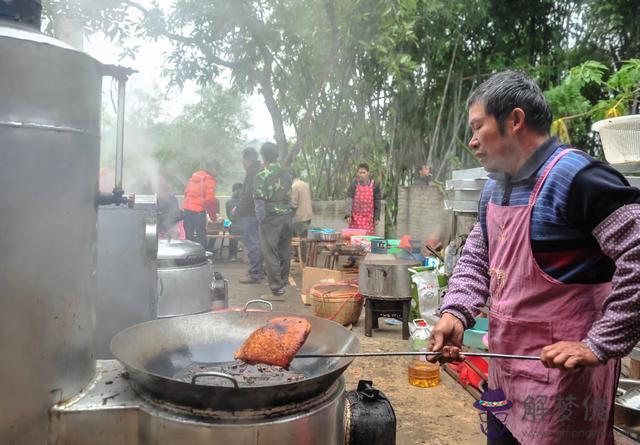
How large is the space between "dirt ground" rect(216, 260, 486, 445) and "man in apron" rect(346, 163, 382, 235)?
13.0 ft

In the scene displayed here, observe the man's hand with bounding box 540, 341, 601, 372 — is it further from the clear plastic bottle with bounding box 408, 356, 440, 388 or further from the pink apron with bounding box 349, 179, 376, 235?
the pink apron with bounding box 349, 179, 376, 235

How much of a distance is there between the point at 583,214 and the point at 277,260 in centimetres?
706

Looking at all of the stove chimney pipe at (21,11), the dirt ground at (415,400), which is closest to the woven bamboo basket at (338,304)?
the dirt ground at (415,400)

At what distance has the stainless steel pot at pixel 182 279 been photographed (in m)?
4.58

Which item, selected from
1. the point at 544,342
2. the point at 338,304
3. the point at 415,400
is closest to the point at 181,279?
the point at 415,400

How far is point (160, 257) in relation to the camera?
15.0 feet

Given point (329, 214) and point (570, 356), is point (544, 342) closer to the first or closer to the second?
point (570, 356)

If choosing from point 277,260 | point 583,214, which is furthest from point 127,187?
point 583,214

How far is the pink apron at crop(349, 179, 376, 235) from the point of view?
10.4 meters

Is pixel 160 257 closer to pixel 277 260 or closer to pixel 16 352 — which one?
pixel 16 352

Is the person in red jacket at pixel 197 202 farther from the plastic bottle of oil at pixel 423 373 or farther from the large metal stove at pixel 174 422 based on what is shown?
the large metal stove at pixel 174 422

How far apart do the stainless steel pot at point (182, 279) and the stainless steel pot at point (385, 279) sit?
2.17m

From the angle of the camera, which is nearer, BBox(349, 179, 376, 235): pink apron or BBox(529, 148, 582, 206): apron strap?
BBox(529, 148, 582, 206): apron strap

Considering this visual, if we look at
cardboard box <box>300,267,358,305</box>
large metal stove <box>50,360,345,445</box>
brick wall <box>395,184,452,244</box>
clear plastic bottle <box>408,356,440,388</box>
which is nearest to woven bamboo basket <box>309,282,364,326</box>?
cardboard box <box>300,267,358,305</box>
